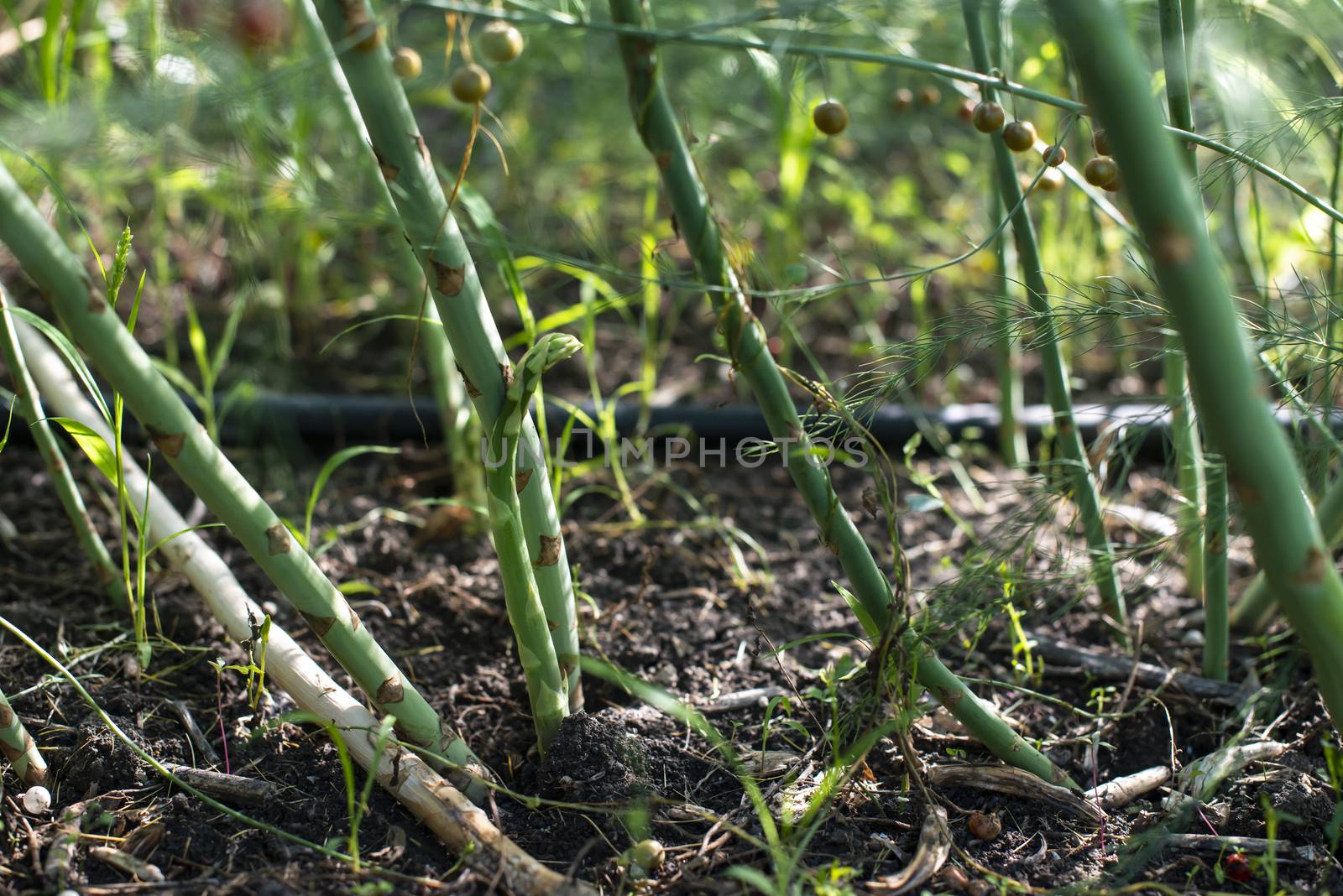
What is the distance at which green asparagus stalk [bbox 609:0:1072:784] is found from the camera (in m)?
0.80

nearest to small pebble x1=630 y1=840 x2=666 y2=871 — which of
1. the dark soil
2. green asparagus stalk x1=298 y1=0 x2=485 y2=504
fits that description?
the dark soil

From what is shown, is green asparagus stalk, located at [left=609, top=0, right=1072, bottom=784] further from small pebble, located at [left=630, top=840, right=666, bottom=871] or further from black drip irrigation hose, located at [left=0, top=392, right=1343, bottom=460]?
black drip irrigation hose, located at [left=0, top=392, right=1343, bottom=460]

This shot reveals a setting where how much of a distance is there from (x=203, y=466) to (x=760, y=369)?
0.42 m

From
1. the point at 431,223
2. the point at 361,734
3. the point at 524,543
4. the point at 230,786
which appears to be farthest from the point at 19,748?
the point at 431,223

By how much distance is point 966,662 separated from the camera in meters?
1.11

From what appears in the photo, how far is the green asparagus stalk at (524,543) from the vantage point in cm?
78

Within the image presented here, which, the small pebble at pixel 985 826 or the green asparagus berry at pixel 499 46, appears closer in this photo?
the green asparagus berry at pixel 499 46

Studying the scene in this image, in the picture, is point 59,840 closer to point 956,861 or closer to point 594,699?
point 594,699

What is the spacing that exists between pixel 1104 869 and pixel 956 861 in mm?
113

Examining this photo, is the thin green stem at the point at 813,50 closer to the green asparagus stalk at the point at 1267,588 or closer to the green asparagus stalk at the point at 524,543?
the green asparagus stalk at the point at 524,543

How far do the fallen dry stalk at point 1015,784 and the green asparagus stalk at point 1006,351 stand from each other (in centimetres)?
29

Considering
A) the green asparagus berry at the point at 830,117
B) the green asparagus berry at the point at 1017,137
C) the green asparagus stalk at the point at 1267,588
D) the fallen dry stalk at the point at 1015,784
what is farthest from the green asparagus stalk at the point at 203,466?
the green asparagus stalk at the point at 1267,588

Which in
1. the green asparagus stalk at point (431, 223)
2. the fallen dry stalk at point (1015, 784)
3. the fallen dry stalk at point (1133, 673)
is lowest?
the fallen dry stalk at point (1015, 784)

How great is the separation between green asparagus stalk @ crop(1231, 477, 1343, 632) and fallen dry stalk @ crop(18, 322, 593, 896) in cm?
74
